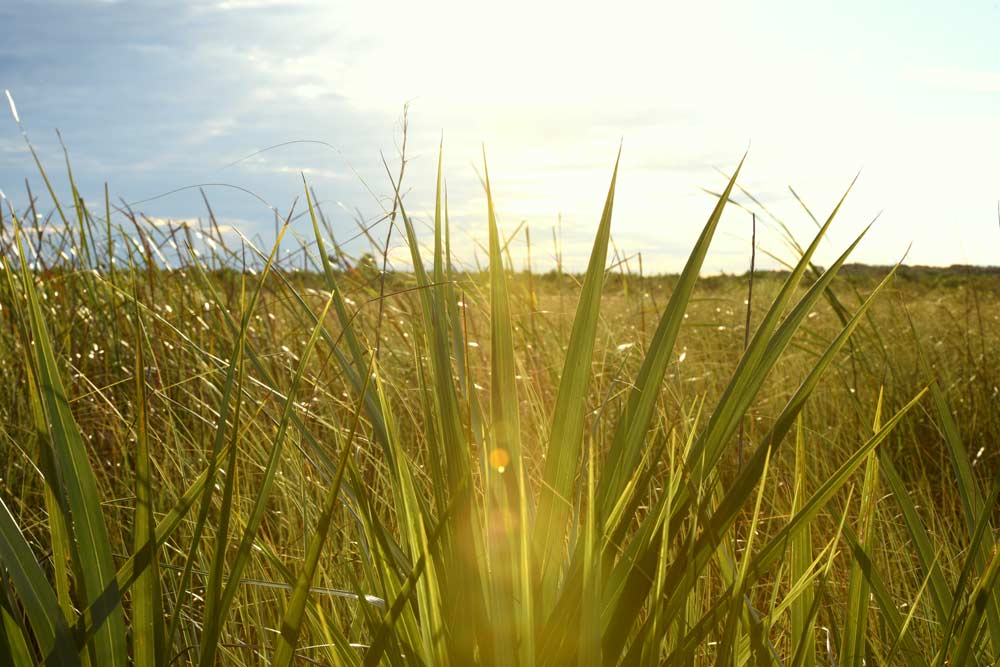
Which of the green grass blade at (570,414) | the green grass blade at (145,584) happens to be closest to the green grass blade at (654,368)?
the green grass blade at (570,414)

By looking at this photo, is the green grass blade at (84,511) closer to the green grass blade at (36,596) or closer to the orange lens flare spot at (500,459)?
the green grass blade at (36,596)

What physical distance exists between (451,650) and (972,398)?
8.16 feet

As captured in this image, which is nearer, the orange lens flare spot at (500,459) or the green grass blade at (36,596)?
the green grass blade at (36,596)

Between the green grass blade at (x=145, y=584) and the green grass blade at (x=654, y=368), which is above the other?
the green grass blade at (x=654, y=368)

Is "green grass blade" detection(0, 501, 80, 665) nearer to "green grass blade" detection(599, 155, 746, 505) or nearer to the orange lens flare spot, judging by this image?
the orange lens flare spot

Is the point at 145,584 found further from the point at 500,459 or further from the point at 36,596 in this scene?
the point at 500,459

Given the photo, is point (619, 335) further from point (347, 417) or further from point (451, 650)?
point (451, 650)

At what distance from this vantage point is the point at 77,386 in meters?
2.28

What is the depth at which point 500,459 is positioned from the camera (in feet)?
2.49

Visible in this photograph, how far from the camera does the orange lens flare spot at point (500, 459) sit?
0.75 meters

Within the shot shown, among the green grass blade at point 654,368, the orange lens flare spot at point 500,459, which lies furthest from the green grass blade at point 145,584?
the green grass blade at point 654,368

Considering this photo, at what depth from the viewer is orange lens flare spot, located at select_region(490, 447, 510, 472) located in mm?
755

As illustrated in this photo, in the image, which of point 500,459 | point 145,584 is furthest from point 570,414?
point 145,584

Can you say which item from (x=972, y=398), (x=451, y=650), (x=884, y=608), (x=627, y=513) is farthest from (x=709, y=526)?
(x=972, y=398)
